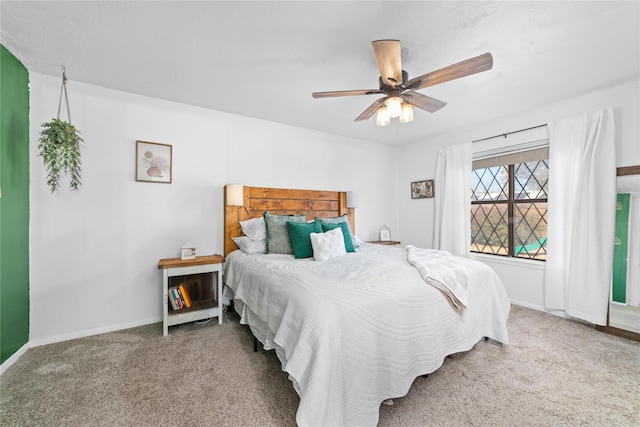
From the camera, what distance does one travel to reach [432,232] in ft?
13.5

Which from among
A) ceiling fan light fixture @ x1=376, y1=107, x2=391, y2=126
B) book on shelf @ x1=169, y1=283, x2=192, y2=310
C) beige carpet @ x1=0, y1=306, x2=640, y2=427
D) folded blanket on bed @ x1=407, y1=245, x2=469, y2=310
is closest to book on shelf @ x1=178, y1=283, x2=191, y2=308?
book on shelf @ x1=169, y1=283, x2=192, y2=310

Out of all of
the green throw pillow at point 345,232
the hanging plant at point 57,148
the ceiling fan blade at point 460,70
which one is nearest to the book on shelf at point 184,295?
the hanging plant at point 57,148

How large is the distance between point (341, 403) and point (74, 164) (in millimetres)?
2695

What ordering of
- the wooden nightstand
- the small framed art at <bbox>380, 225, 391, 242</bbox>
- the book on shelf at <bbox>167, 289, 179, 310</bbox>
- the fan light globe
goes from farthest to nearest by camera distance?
the small framed art at <bbox>380, 225, 391, 242</bbox>
the book on shelf at <bbox>167, 289, 179, 310</bbox>
the wooden nightstand
the fan light globe

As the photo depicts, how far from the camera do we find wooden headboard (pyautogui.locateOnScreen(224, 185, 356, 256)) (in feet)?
9.91

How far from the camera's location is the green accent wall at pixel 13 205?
183 cm

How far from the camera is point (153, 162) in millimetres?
2686

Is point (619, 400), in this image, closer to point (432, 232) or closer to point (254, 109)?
point (432, 232)

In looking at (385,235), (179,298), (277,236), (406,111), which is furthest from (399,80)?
(385,235)

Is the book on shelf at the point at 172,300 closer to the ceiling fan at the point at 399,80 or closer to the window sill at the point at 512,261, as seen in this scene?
the ceiling fan at the point at 399,80

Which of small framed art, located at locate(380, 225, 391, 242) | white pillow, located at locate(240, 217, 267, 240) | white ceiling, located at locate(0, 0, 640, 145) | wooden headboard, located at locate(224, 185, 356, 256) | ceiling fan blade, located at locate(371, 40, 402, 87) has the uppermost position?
white ceiling, located at locate(0, 0, 640, 145)

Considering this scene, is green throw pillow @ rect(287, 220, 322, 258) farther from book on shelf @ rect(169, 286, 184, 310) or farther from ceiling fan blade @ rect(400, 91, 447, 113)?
ceiling fan blade @ rect(400, 91, 447, 113)

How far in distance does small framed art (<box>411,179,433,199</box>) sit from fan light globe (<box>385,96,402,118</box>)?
8.34ft

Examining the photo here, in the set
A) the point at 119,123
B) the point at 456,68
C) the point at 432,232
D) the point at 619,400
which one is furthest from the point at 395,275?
the point at 119,123
